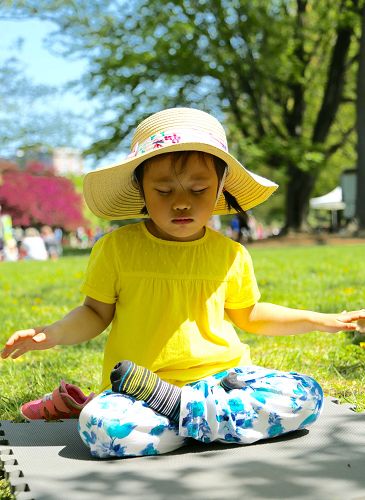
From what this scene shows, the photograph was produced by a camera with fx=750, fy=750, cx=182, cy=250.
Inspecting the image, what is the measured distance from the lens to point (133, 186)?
3000 millimetres

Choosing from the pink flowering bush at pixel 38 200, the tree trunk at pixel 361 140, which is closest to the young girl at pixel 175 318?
the tree trunk at pixel 361 140

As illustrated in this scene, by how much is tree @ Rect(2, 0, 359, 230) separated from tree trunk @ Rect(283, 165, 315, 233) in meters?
0.03

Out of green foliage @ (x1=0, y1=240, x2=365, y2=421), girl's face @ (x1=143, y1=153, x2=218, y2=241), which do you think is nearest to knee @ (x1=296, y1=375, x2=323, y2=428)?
green foliage @ (x1=0, y1=240, x2=365, y2=421)

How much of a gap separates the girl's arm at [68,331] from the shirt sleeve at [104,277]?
59mm

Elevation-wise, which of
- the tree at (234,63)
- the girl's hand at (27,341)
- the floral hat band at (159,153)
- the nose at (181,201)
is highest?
the tree at (234,63)

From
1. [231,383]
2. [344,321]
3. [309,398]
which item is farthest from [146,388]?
[344,321]

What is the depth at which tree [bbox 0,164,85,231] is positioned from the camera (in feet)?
145

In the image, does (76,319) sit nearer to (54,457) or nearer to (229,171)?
(54,457)

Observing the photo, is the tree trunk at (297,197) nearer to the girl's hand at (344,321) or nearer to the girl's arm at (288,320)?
the girl's arm at (288,320)

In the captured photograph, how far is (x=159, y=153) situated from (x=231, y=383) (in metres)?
0.86

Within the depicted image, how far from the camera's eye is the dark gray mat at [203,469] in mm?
2045

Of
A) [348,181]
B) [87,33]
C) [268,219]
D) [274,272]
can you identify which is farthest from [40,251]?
[268,219]

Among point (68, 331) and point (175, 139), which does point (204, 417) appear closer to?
point (68, 331)

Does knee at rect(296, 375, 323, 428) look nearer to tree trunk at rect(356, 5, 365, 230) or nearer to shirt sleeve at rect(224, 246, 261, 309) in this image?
shirt sleeve at rect(224, 246, 261, 309)
